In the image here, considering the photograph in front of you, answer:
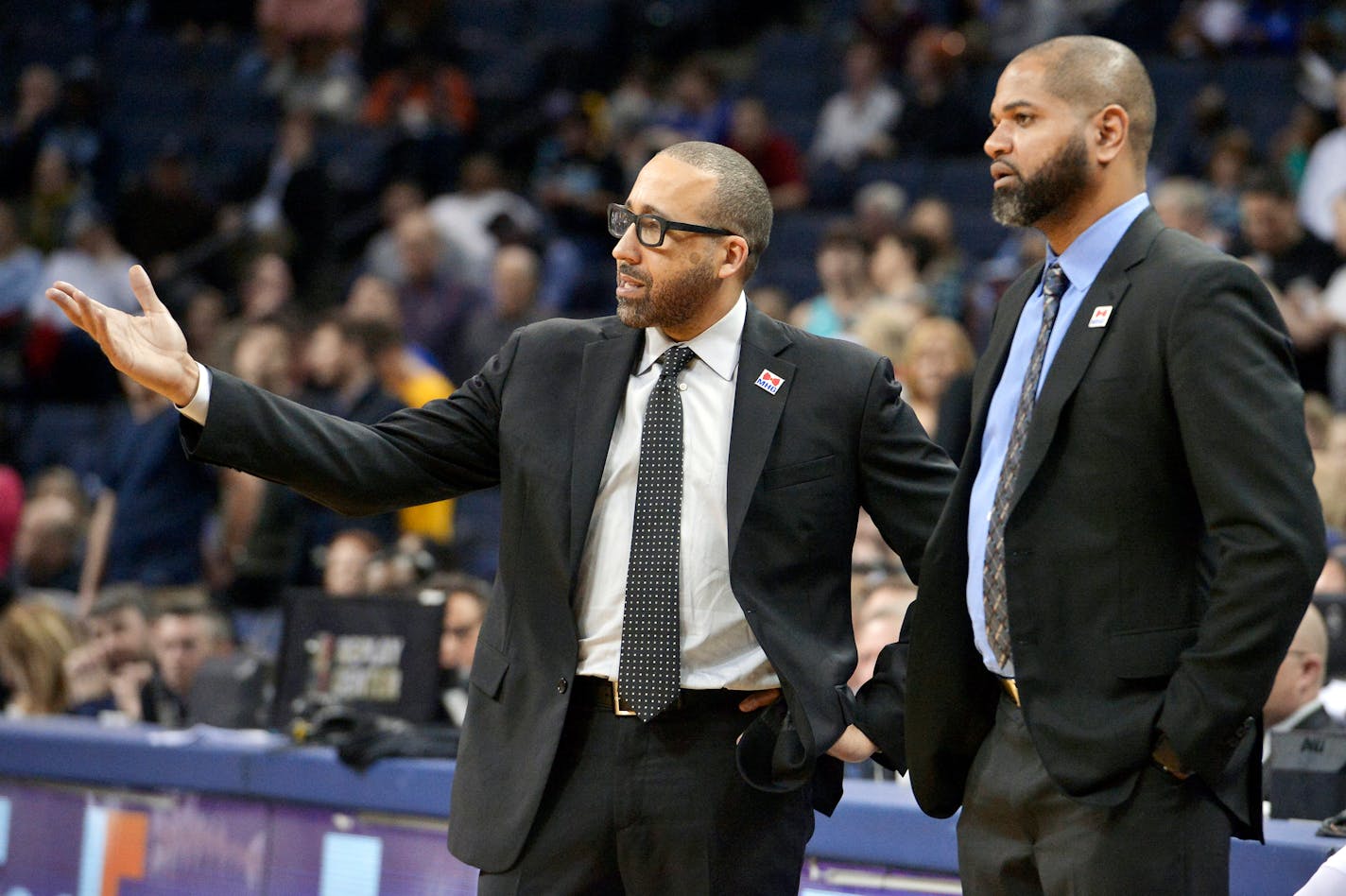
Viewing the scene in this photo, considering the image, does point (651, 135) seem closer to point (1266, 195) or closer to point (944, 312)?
point (944, 312)

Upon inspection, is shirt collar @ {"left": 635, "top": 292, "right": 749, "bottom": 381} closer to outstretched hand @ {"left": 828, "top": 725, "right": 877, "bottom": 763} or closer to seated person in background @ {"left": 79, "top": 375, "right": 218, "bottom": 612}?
outstretched hand @ {"left": 828, "top": 725, "right": 877, "bottom": 763}

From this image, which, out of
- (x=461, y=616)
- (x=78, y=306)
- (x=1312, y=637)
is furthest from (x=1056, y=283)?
(x=461, y=616)

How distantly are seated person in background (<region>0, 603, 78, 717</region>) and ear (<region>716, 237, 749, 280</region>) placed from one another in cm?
429

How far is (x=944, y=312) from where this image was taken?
8586 millimetres

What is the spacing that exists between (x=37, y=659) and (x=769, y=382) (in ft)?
14.3

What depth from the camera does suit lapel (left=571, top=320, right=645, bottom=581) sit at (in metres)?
3.14

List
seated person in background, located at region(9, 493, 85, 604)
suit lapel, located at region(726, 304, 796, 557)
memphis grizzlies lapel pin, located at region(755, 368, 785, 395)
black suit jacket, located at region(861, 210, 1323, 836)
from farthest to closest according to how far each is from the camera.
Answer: seated person in background, located at region(9, 493, 85, 604)
memphis grizzlies lapel pin, located at region(755, 368, 785, 395)
suit lapel, located at region(726, 304, 796, 557)
black suit jacket, located at region(861, 210, 1323, 836)

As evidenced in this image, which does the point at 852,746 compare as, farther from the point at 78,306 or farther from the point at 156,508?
the point at 156,508

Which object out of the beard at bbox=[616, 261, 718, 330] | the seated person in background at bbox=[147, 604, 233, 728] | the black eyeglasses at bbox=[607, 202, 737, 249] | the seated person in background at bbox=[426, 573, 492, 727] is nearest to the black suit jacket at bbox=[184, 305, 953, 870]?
the beard at bbox=[616, 261, 718, 330]

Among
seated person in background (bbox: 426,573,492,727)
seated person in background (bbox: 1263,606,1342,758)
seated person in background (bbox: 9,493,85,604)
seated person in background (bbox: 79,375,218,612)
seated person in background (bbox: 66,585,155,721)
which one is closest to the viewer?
seated person in background (bbox: 1263,606,1342,758)

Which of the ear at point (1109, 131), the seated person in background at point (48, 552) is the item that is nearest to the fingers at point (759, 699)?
the ear at point (1109, 131)

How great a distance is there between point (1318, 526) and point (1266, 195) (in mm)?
5576

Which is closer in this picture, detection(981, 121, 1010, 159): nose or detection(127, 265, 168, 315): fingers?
detection(981, 121, 1010, 159): nose

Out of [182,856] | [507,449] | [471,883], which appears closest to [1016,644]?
[507,449]
